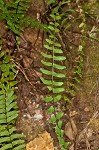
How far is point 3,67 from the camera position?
329 cm

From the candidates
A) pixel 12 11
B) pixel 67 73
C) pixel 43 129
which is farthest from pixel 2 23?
pixel 43 129

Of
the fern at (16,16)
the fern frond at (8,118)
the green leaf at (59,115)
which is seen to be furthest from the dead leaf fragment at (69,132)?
the fern at (16,16)

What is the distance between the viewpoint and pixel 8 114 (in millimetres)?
3137

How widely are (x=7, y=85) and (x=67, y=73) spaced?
1.88ft

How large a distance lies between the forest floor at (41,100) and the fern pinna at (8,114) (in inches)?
3.8

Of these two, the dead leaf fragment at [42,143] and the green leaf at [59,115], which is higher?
the green leaf at [59,115]

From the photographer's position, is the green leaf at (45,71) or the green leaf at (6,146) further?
the green leaf at (45,71)

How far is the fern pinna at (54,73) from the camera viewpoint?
3202 millimetres

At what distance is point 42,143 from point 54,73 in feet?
1.98

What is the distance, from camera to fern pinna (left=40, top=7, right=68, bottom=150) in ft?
10.5

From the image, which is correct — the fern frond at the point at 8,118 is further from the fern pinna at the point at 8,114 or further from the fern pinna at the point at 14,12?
the fern pinna at the point at 14,12

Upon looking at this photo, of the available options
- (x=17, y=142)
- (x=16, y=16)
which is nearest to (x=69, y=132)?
(x=17, y=142)

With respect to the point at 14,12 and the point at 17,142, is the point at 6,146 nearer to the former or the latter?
the point at 17,142

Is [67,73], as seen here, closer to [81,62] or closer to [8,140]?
[81,62]
